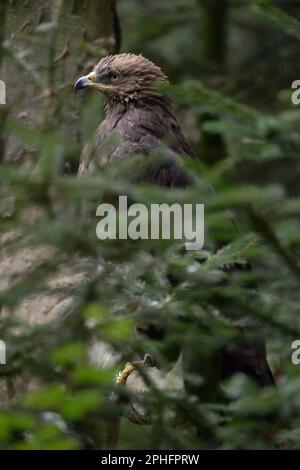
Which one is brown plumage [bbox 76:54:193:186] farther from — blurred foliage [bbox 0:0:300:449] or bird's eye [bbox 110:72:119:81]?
blurred foliage [bbox 0:0:300:449]

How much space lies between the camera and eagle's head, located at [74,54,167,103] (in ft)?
20.9

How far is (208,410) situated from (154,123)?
322 cm

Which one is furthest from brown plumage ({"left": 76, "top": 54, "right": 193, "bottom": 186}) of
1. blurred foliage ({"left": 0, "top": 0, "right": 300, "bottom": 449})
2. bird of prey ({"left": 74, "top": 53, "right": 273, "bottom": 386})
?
blurred foliage ({"left": 0, "top": 0, "right": 300, "bottom": 449})

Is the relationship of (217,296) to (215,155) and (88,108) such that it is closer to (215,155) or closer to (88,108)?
(88,108)

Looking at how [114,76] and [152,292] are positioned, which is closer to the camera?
[152,292]

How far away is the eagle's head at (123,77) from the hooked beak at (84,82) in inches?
2.4

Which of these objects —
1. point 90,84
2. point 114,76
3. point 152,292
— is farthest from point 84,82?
point 152,292

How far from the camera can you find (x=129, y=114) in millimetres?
6332

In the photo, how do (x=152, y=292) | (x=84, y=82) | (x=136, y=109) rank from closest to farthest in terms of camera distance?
(x=152, y=292)
(x=84, y=82)
(x=136, y=109)

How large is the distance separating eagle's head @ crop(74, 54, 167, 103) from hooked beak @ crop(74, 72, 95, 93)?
6 cm

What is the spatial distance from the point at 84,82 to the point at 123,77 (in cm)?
36

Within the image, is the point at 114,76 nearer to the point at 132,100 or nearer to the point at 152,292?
the point at 132,100

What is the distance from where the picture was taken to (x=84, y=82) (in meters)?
6.14

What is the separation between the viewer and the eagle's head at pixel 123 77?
251 inches
